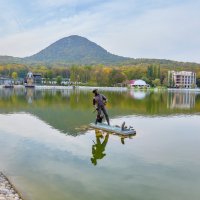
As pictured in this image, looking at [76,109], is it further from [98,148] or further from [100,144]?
[98,148]

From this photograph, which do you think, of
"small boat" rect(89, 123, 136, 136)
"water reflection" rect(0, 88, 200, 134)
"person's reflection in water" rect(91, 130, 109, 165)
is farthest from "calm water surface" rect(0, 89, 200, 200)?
"water reflection" rect(0, 88, 200, 134)

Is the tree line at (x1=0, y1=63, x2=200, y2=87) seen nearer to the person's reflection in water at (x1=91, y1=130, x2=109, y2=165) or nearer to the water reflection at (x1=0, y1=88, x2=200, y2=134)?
the water reflection at (x1=0, y1=88, x2=200, y2=134)

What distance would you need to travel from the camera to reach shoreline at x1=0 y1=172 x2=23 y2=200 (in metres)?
8.67

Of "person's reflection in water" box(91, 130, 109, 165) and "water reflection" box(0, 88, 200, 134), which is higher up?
"person's reflection in water" box(91, 130, 109, 165)

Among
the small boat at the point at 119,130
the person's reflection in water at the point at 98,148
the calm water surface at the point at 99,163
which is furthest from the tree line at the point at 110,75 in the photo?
the person's reflection in water at the point at 98,148

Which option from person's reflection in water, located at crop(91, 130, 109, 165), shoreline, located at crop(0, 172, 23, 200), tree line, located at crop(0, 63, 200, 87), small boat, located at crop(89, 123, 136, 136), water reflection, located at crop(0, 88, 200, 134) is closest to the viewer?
shoreline, located at crop(0, 172, 23, 200)

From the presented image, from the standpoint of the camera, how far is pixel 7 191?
909 cm

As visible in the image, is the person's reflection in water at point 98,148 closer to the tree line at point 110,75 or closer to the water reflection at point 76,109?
the water reflection at point 76,109

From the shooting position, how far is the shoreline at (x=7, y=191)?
8.67 m

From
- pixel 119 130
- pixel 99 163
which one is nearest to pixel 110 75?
pixel 119 130

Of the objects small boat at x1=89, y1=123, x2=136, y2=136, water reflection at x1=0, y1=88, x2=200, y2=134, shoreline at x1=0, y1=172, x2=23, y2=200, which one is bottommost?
water reflection at x1=0, y1=88, x2=200, y2=134

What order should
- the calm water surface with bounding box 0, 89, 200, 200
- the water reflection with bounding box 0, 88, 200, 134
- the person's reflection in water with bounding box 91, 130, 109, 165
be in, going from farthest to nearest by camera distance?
the water reflection with bounding box 0, 88, 200, 134 < the person's reflection in water with bounding box 91, 130, 109, 165 < the calm water surface with bounding box 0, 89, 200, 200

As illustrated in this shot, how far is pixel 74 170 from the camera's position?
11.6m

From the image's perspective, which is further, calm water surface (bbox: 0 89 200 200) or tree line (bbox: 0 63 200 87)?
tree line (bbox: 0 63 200 87)
